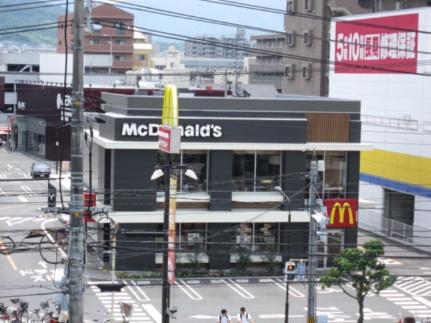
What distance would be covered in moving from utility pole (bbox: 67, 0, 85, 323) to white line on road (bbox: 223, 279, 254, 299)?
16775 millimetres

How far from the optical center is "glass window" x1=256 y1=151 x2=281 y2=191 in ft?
123

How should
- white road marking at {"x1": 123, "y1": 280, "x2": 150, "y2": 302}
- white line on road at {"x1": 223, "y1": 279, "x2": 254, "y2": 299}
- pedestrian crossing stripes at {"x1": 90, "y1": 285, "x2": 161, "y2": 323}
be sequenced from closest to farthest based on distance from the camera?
1. pedestrian crossing stripes at {"x1": 90, "y1": 285, "x2": 161, "y2": 323}
2. white road marking at {"x1": 123, "y1": 280, "x2": 150, "y2": 302}
3. white line on road at {"x1": 223, "y1": 279, "x2": 254, "y2": 299}

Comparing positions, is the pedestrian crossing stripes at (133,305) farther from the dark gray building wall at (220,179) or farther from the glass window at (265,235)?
the glass window at (265,235)

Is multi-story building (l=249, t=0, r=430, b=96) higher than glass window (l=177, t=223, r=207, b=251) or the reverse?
higher

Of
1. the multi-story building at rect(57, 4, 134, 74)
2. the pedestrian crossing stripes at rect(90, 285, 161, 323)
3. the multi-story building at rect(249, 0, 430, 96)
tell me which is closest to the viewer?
the pedestrian crossing stripes at rect(90, 285, 161, 323)

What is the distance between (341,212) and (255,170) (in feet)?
12.1

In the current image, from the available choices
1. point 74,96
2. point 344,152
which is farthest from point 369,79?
point 74,96

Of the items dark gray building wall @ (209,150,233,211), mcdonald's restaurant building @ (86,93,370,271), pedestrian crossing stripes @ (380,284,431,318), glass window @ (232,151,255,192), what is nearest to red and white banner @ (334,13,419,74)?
mcdonald's restaurant building @ (86,93,370,271)

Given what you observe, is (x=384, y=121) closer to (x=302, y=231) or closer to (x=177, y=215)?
(x=302, y=231)

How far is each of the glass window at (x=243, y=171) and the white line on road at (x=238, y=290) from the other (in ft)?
12.3

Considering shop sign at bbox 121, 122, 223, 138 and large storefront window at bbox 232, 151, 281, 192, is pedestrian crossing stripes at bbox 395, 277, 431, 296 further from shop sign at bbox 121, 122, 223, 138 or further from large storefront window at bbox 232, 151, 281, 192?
shop sign at bbox 121, 122, 223, 138

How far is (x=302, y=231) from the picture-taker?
37469 mm

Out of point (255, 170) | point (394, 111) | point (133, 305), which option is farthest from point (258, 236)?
point (394, 111)

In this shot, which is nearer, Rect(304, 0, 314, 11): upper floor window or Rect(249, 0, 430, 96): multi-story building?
Rect(249, 0, 430, 96): multi-story building
